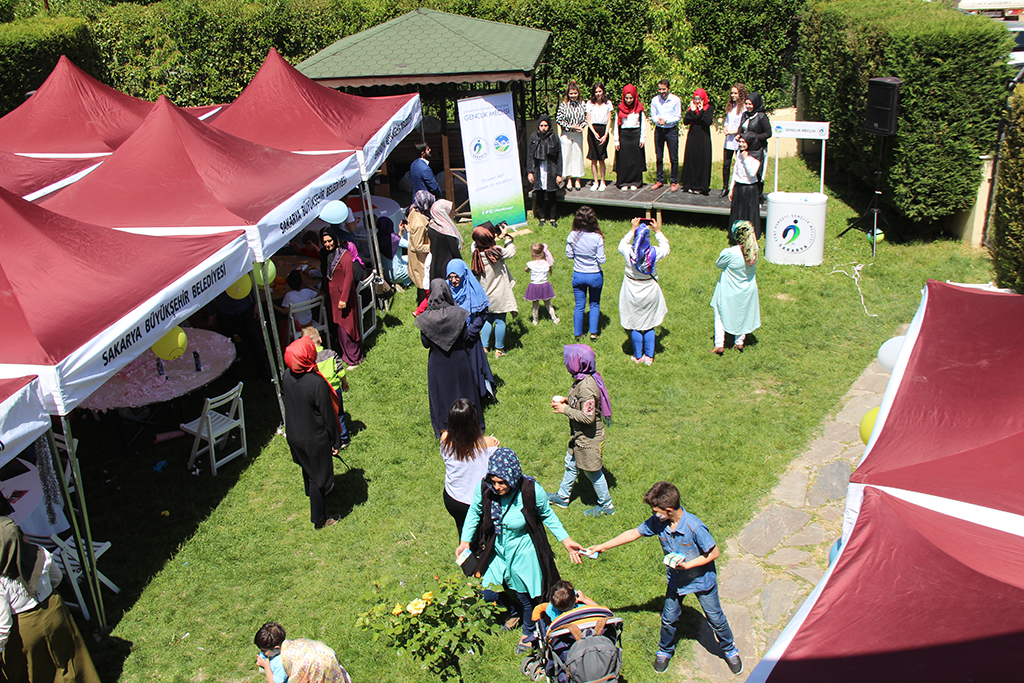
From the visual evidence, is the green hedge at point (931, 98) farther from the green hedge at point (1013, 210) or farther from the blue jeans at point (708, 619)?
the blue jeans at point (708, 619)

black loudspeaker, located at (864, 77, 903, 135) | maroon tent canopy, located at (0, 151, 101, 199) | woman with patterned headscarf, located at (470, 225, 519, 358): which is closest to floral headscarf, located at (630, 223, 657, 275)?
woman with patterned headscarf, located at (470, 225, 519, 358)

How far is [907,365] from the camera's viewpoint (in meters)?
4.66

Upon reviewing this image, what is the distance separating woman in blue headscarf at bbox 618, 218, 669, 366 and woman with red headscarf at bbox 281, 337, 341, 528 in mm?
3600

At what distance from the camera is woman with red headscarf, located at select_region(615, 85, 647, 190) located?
41.5ft

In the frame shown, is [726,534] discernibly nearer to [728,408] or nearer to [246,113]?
[728,408]

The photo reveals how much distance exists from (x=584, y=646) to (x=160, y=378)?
18.1ft

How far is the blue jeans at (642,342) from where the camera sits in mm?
8727

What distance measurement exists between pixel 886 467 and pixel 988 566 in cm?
71

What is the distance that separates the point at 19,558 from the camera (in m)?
4.39

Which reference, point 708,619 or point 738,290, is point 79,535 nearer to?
point 708,619

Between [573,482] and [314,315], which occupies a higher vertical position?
[314,315]

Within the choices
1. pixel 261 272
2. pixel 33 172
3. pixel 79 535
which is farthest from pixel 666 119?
pixel 79 535

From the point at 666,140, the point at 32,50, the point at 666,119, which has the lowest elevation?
the point at 666,140

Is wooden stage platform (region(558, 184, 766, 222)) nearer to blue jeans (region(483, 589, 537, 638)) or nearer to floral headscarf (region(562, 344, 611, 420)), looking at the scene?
floral headscarf (region(562, 344, 611, 420))
